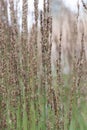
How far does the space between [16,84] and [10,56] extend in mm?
137

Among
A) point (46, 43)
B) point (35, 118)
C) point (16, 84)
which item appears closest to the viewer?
point (46, 43)

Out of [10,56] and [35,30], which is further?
[35,30]

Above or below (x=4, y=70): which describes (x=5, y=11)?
above

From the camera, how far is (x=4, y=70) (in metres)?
1.97

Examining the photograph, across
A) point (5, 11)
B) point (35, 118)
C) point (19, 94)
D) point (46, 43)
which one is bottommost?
point (35, 118)

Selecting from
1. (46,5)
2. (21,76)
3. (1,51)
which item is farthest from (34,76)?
(46,5)

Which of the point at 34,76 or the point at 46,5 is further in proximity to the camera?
the point at 34,76

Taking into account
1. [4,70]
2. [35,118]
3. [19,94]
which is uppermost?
[4,70]

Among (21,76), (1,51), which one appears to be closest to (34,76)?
(21,76)

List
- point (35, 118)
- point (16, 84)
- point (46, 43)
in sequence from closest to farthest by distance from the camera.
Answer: point (46, 43) < point (16, 84) < point (35, 118)

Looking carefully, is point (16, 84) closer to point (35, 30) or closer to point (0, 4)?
point (35, 30)

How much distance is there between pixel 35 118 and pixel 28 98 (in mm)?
183

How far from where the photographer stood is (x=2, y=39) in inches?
79.4

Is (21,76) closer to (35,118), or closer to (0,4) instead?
(35,118)
